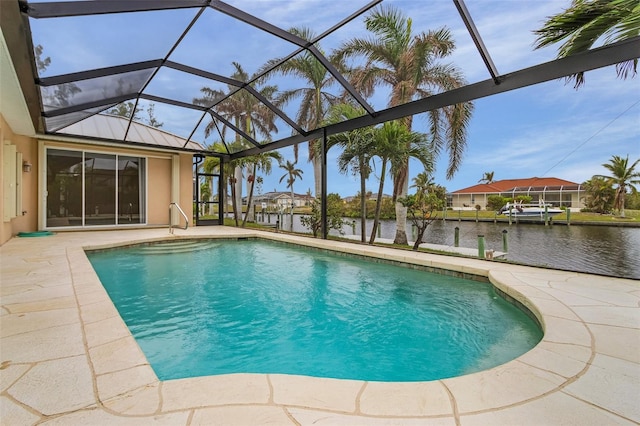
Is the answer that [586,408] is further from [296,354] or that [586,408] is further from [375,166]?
[375,166]

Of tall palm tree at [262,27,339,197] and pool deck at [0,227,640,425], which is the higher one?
tall palm tree at [262,27,339,197]

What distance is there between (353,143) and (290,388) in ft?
24.0

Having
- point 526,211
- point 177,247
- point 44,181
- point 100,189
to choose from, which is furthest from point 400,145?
point 526,211

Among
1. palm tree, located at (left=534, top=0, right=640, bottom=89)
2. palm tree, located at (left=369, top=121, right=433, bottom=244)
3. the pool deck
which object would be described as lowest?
the pool deck

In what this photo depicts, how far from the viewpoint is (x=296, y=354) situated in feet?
9.18

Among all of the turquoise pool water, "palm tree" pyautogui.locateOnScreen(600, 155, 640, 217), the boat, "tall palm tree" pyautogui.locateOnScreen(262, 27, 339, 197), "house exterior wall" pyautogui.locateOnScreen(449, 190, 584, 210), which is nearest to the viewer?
the turquoise pool water

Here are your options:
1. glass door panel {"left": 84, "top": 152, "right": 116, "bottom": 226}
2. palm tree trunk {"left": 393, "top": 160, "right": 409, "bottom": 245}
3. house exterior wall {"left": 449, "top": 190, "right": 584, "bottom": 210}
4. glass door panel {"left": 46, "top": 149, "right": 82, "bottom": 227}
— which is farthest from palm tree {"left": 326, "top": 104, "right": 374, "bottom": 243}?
glass door panel {"left": 46, "top": 149, "right": 82, "bottom": 227}

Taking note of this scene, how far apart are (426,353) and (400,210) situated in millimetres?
7223

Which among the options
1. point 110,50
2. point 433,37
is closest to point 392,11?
point 433,37

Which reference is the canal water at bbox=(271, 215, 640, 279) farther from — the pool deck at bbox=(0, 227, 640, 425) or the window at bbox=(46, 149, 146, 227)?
the window at bbox=(46, 149, 146, 227)

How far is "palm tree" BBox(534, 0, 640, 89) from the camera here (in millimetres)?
3195

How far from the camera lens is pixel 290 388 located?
67.9 inches

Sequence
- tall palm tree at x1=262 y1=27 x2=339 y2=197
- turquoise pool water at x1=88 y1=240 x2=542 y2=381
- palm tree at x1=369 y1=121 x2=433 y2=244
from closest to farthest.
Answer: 1. turquoise pool water at x1=88 y1=240 x2=542 y2=381
2. palm tree at x1=369 y1=121 x2=433 y2=244
3. tall palm tree at x1=262 y1=27 x2=339 y2=197

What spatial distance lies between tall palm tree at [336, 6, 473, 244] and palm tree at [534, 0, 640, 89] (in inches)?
186
